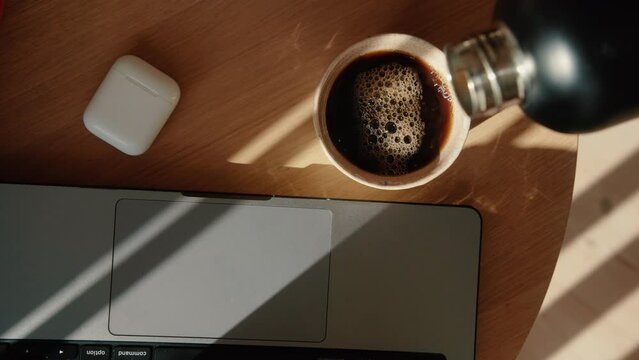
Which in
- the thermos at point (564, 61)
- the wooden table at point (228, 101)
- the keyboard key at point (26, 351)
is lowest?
the keyboard key at point (26, 351)

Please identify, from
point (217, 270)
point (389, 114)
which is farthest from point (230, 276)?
point (389, 114)

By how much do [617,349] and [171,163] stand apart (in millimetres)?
423

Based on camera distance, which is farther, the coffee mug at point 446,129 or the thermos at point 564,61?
the coffee mug at point 446,129

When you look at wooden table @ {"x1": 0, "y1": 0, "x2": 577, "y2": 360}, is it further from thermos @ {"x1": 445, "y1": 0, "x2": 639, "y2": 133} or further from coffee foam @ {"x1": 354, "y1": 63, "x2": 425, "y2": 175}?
thermos @ {"x1": 445, "y1": 0, "x2": 639, "y2": 133}

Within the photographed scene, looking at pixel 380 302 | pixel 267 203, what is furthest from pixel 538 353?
pixel 267 203

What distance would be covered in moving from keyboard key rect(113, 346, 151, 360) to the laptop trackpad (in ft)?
0.05

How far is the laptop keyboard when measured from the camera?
0.62m

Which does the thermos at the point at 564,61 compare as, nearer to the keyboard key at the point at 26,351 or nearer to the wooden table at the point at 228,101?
the wooden table at the point at 228,101

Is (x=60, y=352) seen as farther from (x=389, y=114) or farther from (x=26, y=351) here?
(x=389, y=114)

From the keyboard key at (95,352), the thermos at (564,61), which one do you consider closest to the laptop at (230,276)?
the keyboard key at (95,352)

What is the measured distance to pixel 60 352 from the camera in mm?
618

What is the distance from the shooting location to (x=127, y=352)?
618 millimetres

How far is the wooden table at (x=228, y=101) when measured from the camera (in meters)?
0.64

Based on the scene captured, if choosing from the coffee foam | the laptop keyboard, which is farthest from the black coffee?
the laptop keyboard
